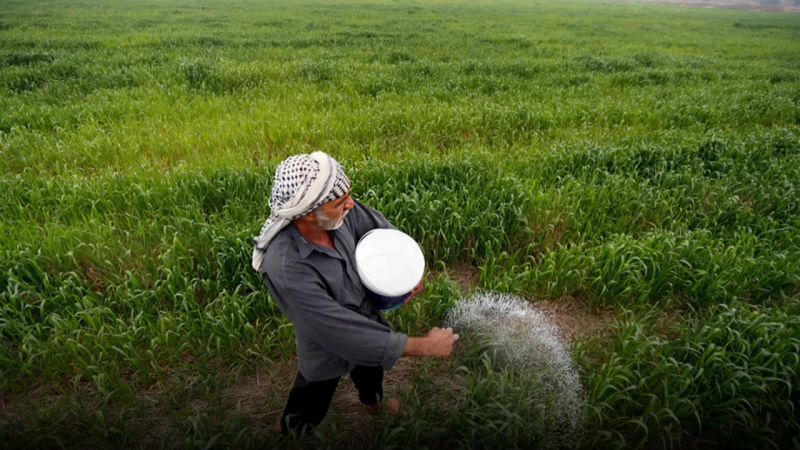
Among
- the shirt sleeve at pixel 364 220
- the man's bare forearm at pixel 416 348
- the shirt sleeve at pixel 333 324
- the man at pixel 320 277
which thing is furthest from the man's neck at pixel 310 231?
the man's bare forearm at pixel 416 348

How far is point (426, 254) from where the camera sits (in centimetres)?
376

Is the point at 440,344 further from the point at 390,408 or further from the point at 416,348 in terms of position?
the point at 390,408

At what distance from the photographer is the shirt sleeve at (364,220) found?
225 centimetres

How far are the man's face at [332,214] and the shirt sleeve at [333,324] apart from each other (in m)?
0.22

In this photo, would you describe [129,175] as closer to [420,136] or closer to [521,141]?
[420,136]

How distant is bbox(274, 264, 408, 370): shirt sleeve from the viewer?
170 cm

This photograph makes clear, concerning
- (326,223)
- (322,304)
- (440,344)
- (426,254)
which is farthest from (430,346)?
(426,254)

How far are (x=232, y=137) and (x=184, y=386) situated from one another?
398cm

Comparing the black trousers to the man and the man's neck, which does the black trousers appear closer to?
the man

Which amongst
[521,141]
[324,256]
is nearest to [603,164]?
[521,141]

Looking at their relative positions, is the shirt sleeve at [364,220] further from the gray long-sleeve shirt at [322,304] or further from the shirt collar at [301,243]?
the shirt collar at [301,243]

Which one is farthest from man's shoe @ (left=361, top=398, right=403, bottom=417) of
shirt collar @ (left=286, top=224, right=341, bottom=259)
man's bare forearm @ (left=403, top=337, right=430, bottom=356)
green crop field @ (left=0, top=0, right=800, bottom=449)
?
shirt collar @ (left=286, top=224, right=341, bottom=259)

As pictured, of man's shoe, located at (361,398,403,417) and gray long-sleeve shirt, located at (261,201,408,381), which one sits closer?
gray long-sleeve shirt, located at (261,201,408,381)

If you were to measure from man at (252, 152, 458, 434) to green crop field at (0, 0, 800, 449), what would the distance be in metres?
0.70
